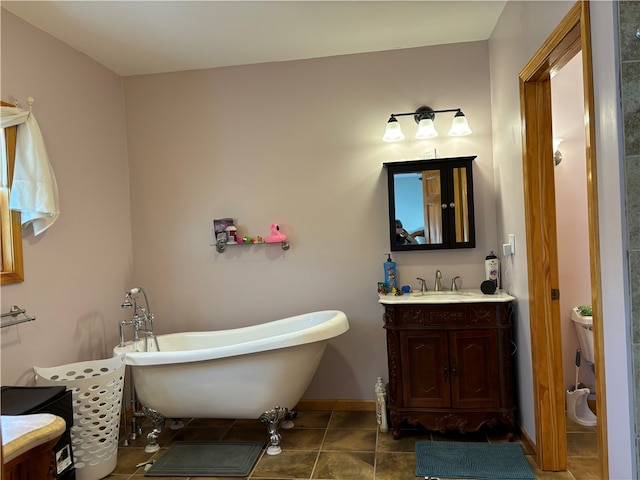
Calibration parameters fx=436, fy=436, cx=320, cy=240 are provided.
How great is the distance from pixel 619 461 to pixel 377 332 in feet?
6.13

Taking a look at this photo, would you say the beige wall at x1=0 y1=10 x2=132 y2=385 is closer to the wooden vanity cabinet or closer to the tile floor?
the tile floor

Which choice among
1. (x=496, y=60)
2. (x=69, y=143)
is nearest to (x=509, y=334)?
(x=496, y=60)

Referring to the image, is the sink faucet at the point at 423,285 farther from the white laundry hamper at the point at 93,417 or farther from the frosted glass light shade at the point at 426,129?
the white laundry hamper at the point at 93,417

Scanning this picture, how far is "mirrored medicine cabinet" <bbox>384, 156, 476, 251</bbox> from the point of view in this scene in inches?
119

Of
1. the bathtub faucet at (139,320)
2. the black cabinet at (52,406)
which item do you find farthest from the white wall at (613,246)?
the bathtub faucet at (139,320)

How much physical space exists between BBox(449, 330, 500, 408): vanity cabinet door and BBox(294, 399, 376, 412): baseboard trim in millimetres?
758

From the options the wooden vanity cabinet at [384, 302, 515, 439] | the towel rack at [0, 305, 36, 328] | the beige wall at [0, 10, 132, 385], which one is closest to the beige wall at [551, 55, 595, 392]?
the wooden vanity cabinet at [384, 302, 515, 439]

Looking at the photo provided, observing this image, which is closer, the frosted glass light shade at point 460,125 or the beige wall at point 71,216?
the beige wall at point 71,216

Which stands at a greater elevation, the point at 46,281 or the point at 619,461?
the point at 46,281

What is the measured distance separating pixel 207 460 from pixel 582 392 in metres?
2.42

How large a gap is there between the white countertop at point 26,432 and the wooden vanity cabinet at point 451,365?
1.84 metres

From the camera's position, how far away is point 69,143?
2.88 metres

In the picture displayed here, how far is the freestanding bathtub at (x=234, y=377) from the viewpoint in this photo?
8.29ft

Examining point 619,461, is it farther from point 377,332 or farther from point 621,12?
point 377,332
